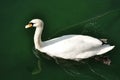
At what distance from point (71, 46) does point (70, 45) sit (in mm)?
28

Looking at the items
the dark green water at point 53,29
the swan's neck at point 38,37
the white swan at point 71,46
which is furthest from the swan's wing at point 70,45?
the dark green water at point 53,29

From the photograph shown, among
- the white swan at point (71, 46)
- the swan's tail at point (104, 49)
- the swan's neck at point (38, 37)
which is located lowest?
the swan's tail at point (104, 49)

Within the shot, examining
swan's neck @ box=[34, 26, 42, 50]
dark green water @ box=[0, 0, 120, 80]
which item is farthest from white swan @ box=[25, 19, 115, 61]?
dark green water @ box=[0, 0, 120, 80]

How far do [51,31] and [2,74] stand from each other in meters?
1.37

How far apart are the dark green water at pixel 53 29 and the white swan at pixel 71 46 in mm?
212

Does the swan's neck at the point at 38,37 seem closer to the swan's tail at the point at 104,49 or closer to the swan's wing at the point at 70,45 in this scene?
the swan's wing at the point at 70,45

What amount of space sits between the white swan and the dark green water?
0.21m

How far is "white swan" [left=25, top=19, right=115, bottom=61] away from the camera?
652 cm

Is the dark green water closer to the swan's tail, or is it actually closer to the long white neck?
the swan's tail

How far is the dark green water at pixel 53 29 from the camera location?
6613mm

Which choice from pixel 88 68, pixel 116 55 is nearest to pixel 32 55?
pixel 88 68

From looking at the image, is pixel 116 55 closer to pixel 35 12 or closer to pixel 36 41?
pixel 36 41

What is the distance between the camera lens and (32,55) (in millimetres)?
6938

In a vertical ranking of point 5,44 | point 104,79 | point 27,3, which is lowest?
point 104,79
